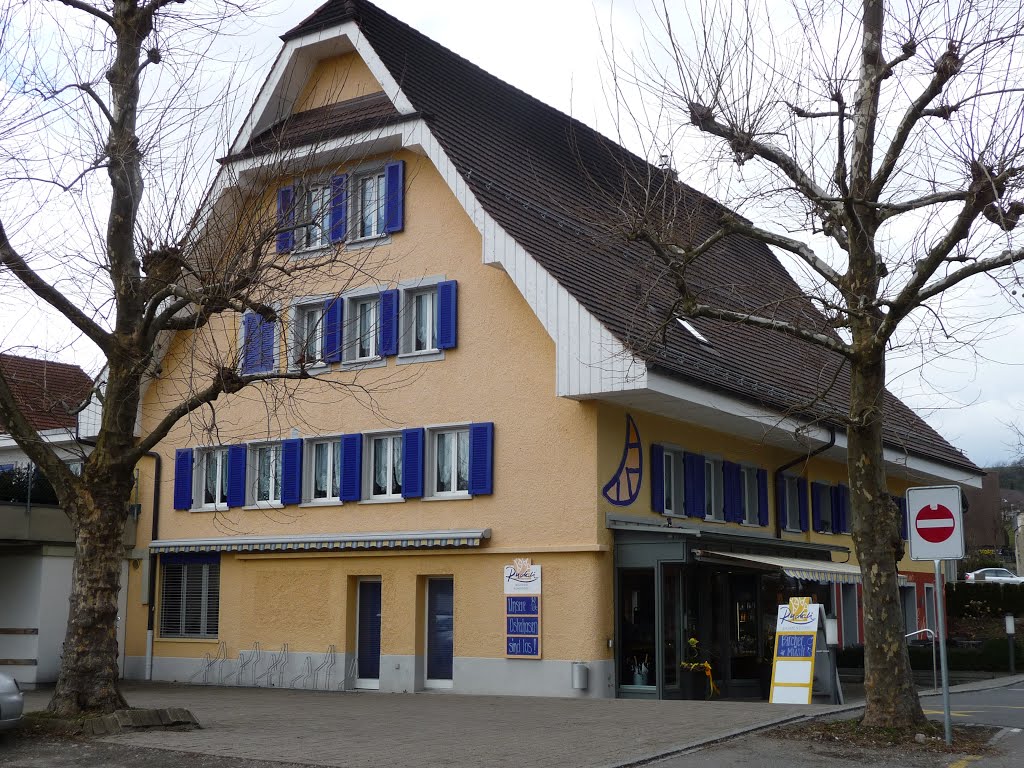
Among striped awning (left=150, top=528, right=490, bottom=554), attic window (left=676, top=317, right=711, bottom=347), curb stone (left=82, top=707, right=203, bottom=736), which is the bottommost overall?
curb stone (left=82, top=707, right=203, bottom=736)

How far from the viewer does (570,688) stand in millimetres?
19312

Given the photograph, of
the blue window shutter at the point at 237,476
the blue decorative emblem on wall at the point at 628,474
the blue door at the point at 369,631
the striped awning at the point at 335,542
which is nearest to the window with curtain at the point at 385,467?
the striped awning at the point at 335,542

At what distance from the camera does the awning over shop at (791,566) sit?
1938 cm

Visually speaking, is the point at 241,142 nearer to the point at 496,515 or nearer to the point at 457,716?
the point at 496,515

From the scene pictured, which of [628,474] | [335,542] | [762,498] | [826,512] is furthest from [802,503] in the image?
[335,542]

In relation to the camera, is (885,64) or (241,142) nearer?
(885,64)

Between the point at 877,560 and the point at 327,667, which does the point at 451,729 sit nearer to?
the point at 877,560

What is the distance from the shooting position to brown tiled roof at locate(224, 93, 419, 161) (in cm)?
2119

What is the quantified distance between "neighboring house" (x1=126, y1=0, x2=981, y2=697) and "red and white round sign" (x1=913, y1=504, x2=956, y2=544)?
20.4ft

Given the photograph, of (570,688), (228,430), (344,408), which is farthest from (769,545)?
(228,430)

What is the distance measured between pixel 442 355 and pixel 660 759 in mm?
11287

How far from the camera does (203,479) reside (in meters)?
25.5

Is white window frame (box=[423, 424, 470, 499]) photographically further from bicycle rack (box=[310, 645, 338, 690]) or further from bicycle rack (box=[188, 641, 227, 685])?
bicycle rack (box=[188, 641, 227, 685])

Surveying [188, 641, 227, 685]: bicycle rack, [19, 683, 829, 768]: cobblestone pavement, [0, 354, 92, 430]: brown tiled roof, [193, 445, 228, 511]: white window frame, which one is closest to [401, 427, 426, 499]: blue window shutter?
[19, 683, 829, 768]: cobblestone pavement
